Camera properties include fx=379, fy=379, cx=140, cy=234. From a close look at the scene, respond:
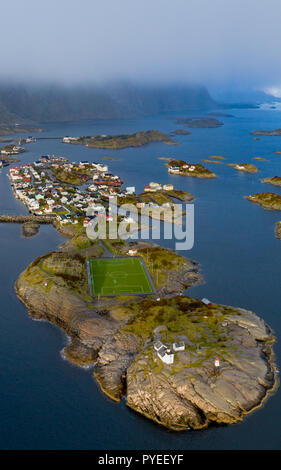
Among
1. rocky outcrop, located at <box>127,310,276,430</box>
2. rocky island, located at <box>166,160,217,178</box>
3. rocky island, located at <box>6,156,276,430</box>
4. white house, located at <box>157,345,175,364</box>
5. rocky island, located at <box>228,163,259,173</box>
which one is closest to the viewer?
rocky outcrop, located at <box>127,310,276,430</box>

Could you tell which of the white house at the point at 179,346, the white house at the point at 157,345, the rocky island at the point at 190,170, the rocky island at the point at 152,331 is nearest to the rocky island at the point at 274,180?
the rocky island at the point at 190,170

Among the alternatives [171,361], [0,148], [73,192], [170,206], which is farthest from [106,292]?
[0,148]

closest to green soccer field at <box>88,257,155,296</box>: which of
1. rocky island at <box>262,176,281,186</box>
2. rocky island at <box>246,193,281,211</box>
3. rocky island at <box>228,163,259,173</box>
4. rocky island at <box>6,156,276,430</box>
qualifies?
rocky island at <box>6,156,276,430</box>

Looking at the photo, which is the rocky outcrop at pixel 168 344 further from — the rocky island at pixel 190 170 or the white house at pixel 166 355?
the rocky island at pixel 190 170

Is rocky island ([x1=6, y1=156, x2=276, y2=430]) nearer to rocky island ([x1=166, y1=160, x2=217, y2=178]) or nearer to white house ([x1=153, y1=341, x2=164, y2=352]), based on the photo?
white house ([x1=153, y1=341, x2=164, y2=352])

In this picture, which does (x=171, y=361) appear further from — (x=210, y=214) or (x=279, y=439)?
(x=210, y=214)

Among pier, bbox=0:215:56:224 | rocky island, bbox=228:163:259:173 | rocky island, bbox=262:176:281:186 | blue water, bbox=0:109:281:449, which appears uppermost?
rocky island, bbox=228:163:259:173
